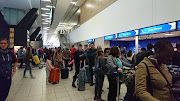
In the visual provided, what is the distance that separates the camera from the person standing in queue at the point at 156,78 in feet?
3.63

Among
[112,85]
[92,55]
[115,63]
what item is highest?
[92,55]

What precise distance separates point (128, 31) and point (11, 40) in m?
9.71

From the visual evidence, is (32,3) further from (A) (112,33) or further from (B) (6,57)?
(B) (6,57)

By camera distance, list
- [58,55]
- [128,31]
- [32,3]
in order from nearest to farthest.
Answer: [128,31]
[58,55]
[32,3]

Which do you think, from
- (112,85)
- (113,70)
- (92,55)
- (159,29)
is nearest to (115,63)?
(113,70)

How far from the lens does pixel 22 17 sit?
11.1 metres

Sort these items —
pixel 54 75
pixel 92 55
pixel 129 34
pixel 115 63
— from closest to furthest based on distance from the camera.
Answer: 1. pixel 115 63
2. pixel 92 55
3. pixel 54 75
4. pixel 129 34

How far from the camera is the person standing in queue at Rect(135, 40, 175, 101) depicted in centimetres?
111

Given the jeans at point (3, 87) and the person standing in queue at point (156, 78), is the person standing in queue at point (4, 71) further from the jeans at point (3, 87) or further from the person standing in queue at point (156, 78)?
the person standing in queue at point (156, 78)

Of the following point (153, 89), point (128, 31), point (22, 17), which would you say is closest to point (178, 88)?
point (153, 89)

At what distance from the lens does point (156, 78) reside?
1.11 metres

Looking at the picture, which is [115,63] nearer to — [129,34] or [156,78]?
[156,78]

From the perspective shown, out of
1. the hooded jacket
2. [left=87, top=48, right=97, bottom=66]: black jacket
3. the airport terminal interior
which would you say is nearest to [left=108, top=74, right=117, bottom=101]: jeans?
the airport terminal interior

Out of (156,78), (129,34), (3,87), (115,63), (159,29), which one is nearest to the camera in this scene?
(156,78)
